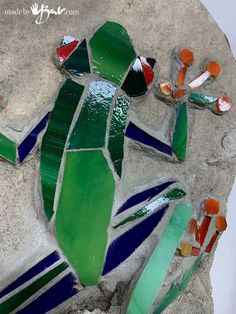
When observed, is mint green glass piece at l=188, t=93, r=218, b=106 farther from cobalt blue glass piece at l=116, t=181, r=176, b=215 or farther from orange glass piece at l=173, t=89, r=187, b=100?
cobalt blue glass piece at l=116, t=181, r=176, b=215

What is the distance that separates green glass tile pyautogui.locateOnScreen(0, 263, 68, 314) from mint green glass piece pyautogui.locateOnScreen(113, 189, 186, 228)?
0.13 metres

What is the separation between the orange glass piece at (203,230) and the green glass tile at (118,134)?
7.6 inches

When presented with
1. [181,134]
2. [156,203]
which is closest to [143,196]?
[156,203]

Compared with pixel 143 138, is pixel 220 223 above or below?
below

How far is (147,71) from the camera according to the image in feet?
4.04

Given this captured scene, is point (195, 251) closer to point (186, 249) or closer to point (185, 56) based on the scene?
point (186, 249)

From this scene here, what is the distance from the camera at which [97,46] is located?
1.19 meters

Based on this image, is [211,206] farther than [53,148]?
Yes

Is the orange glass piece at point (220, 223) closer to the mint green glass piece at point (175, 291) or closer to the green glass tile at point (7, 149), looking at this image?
the mint green glass piece at point (175, 291)

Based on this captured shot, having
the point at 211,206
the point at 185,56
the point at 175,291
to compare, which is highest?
the point at 185,56

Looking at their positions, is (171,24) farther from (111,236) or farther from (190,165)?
(111,236)

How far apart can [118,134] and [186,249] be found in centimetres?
23

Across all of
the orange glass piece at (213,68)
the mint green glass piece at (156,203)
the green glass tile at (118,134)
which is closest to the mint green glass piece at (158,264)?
the mint green glass piece at (156,203)

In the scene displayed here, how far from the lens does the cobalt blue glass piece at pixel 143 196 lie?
1.19 m
